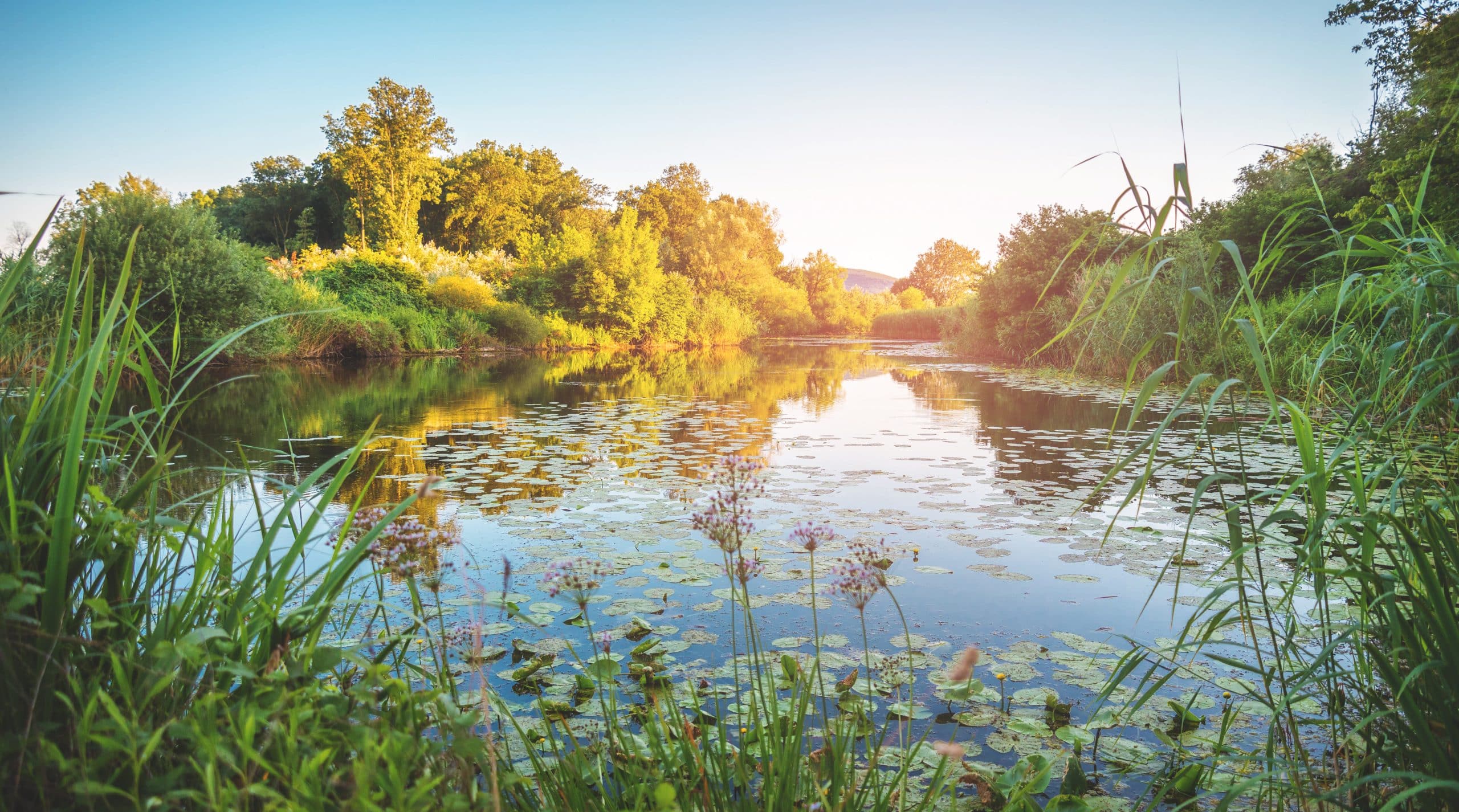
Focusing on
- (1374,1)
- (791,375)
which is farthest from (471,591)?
(1374,1)

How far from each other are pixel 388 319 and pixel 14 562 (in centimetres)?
2052

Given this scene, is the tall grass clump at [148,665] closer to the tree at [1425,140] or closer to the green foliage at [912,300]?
the tree at [1425,140]

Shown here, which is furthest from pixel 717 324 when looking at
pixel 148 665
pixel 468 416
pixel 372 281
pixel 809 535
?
Answer: pixel 148 665

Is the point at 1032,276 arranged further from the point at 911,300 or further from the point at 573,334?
the point at 911,300

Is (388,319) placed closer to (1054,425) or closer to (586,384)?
(586,384)

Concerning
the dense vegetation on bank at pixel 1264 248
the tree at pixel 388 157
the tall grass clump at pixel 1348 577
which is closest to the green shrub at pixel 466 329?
the tree at pixel 388 157

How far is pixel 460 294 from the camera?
75.7 feet

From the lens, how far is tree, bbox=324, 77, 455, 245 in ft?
97.8

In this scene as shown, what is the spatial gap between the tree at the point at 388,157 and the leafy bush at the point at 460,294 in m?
7.38

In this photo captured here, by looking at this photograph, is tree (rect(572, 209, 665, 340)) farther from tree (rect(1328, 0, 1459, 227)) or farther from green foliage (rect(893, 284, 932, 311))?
green foliage (rect(893, 284, 932, 311))

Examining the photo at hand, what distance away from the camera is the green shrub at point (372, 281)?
20.5 meters

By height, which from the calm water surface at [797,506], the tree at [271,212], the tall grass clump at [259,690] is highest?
the tree at [271,212]

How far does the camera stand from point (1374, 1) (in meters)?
15.9

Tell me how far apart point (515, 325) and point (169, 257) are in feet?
41.2
